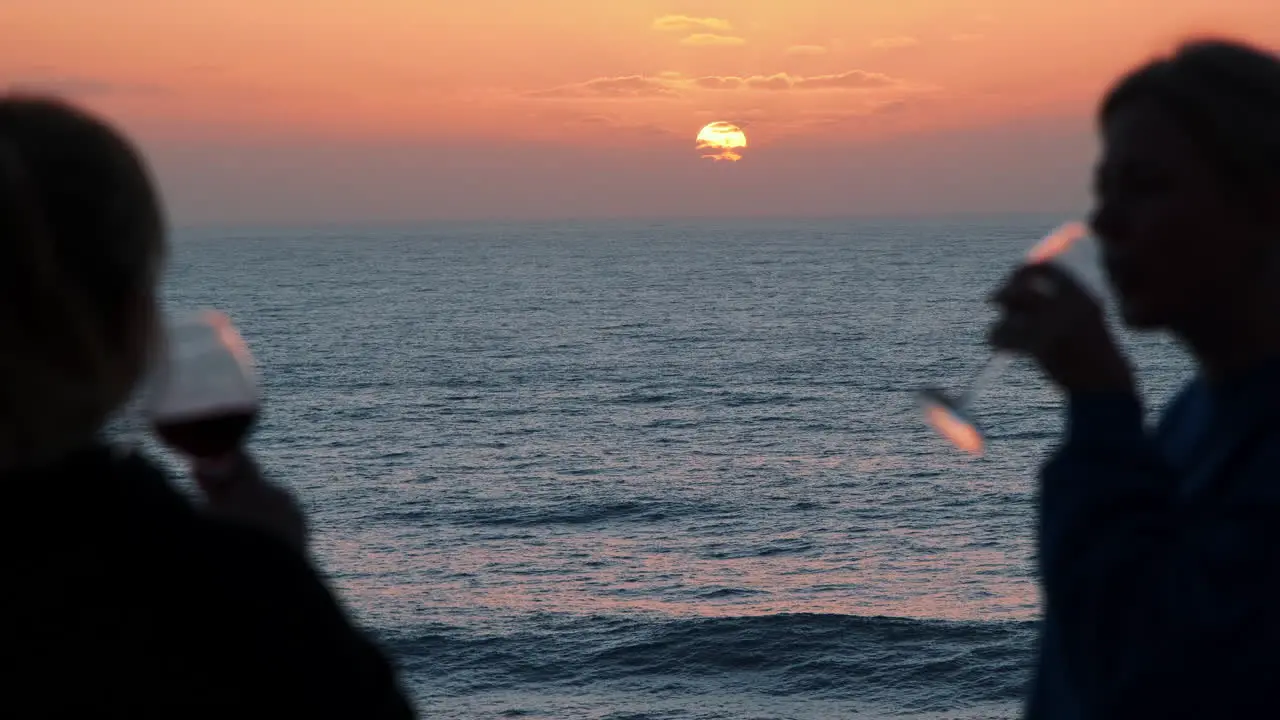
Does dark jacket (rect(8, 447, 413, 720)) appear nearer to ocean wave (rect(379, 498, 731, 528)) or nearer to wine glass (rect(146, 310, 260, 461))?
wine glass (rect(146, 310, 260, 461))

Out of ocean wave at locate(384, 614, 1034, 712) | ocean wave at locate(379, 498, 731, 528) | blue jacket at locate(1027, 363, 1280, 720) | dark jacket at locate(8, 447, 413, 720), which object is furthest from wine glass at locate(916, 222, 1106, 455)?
ocean wave at locate(379, 498, 731, 528)

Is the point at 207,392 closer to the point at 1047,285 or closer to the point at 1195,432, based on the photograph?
the point at 1047,285

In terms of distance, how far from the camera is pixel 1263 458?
1822mm

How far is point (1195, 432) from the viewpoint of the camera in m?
2.15

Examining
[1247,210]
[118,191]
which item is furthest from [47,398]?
[1247,210]

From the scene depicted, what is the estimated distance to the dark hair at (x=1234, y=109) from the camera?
195cm

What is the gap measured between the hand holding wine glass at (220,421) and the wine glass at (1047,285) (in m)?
1.15

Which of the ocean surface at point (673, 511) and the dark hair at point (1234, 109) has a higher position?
the dark hair at point (1234, 109)

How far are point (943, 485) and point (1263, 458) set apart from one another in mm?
70268

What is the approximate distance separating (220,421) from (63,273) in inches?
33.6

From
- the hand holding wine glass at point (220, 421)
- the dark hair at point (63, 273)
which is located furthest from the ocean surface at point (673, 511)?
the dark hair at point (63, 273)

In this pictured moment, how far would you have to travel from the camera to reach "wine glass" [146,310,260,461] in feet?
7.04

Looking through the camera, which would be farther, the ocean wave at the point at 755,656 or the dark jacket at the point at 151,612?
the ocean wave at the point at 755,656

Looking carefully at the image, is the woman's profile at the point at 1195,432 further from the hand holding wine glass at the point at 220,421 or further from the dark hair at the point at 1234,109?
the hand holding wine glass at the point at 220,421
